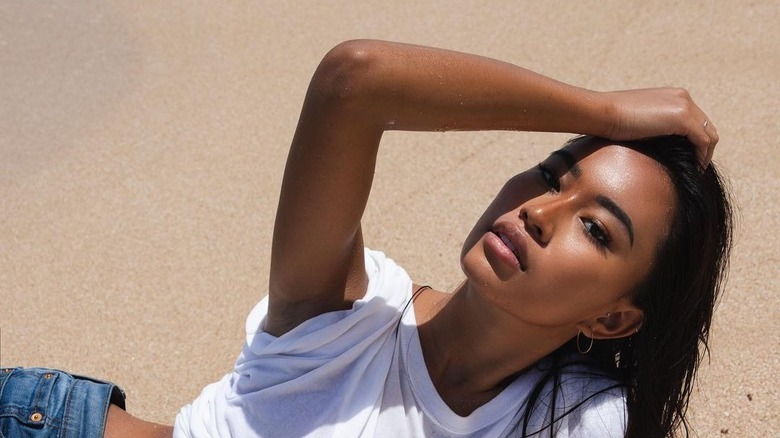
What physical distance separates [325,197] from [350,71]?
0.24 metres

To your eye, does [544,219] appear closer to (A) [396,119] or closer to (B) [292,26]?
(A) [396,119]

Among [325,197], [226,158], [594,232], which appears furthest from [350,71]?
[226,158]

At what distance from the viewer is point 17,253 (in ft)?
9.71

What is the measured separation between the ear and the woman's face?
72 mm

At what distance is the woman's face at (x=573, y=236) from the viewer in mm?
1620

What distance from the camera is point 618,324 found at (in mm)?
1790

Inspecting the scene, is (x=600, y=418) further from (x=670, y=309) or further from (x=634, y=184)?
(x=634, y=184)

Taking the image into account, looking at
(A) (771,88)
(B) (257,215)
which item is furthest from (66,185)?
(A) (771,88)

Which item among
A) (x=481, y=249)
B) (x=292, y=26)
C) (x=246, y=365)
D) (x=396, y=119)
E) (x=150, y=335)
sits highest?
(x=292, y=26)

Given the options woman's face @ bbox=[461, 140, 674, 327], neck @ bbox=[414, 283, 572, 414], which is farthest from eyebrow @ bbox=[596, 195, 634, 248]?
neck @ bbox=[414, 283, 572, 414]

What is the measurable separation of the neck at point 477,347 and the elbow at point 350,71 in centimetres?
50

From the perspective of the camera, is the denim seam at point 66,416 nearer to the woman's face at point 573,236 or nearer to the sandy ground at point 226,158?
the sandy ground at point 226,158

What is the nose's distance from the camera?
162 centimetres

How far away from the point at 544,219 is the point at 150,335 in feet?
5.08
